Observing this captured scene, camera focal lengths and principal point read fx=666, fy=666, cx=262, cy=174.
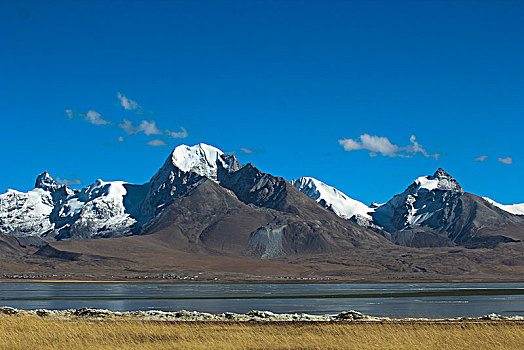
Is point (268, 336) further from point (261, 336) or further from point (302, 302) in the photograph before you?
point (302, 302)

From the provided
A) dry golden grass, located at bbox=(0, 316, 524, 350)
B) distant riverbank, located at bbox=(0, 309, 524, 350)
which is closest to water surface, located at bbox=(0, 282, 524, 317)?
distant riverbank, located at bbox=(0, 309, 524, 350)

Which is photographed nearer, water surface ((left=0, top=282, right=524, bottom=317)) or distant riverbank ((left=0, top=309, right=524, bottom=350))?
distant riverbank ((left=0, top=309, right=524, bottom=350))

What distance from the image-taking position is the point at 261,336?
3903 cm

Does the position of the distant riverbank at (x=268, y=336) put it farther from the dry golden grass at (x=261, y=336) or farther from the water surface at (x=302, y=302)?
the water surface at (x=302, y=302)

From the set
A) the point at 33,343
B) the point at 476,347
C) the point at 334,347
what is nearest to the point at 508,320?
the point at 476,347

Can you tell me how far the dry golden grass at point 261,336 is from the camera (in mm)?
34688

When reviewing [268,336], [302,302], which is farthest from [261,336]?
[302,302]

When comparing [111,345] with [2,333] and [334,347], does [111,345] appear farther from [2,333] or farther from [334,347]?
[334,347]

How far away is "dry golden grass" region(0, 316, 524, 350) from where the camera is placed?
1366 inches

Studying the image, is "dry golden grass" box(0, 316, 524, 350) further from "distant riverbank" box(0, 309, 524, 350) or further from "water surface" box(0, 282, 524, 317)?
"water surface" box(0, 282, 524, 317)

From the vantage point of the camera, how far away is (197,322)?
52125 millimetres

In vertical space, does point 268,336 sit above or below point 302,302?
below

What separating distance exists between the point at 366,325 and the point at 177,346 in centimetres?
1773

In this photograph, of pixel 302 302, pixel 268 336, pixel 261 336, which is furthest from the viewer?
pixel 302 302
